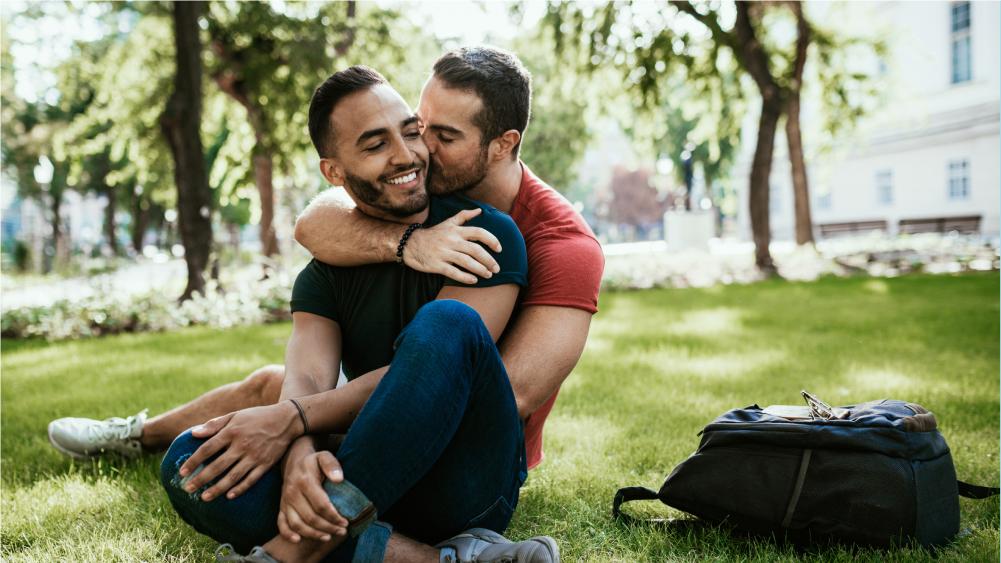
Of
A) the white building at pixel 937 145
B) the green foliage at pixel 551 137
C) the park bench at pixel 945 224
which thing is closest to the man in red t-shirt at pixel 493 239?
the green foliage at pixel 551 137

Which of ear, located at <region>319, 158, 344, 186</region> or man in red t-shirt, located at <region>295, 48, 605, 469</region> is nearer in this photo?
man in red t-shirt, located at <region>295, 48, 605, 469</region>

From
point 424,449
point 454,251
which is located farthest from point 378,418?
point 454,251

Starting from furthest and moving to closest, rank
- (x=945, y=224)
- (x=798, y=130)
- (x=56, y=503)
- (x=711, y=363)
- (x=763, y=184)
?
1. (x=945, y=224)
2. (x=798, y=130)
3. (x=763, y=184)
4. (x=711, y=363)
5. (x=56, y=503)

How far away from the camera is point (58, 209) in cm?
3275

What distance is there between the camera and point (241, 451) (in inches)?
82.0

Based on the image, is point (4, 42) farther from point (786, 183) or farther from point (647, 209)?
point (647, 209)

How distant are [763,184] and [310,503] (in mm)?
13957

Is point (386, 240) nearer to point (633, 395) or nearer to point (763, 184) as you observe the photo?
point (633, 395)

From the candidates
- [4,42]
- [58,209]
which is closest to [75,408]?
[4,42]

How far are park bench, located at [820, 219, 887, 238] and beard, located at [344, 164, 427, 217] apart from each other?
97.8ft

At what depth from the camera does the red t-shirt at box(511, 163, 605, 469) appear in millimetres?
2586

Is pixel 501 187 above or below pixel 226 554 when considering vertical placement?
above

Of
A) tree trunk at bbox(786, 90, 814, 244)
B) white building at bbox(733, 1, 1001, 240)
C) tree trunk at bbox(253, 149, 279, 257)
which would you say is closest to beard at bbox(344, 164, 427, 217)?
tree trunk at bbox(253, 149, 279, 257)

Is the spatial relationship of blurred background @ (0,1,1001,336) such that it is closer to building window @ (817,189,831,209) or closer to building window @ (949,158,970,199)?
building window @ (949,158,970,199)
